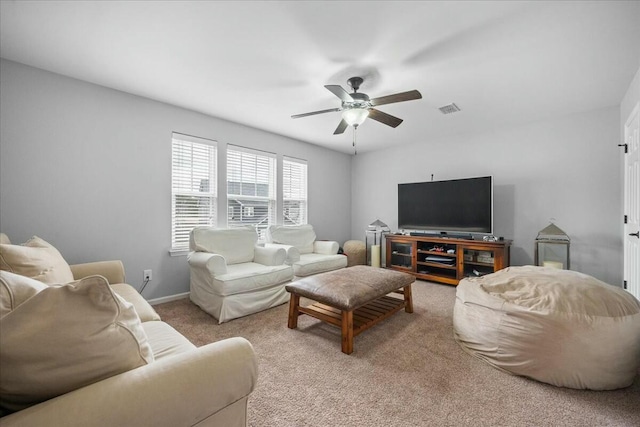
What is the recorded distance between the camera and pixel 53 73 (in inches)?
101

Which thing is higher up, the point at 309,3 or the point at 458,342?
the point at 309,3

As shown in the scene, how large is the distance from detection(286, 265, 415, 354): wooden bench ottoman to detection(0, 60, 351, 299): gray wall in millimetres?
1915

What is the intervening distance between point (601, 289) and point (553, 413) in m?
0.90

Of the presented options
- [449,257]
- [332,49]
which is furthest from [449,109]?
[449,257]

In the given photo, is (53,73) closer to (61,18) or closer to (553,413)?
(61,18)

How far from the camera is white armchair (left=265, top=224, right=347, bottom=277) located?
3492 millimetres

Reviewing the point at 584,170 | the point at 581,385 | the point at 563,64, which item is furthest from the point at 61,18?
Result: the point at 584,170

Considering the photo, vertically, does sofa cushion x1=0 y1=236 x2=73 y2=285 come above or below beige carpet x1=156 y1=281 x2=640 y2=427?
above

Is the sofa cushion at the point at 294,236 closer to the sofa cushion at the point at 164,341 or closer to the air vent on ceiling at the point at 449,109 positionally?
the sofa cushion at the point at 164,341

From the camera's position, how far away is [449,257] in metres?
4.22

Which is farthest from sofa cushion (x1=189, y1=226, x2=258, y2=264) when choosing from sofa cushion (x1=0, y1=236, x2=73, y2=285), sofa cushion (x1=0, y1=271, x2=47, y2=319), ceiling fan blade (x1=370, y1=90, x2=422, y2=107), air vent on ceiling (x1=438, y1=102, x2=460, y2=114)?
air vent on ceiling (x1=438, y1=102, x2=460, y2=114)

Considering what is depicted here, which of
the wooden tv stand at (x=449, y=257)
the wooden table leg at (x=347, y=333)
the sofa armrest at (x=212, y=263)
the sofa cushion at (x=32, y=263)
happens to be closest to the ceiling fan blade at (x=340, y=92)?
the wooden table leg at (x=347, y=333)

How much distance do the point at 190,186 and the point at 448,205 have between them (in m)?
3.87

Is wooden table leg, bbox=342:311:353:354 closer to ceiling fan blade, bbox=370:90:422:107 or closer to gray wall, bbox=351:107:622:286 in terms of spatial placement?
ceiling fan blade, bbox=370:90:422:107
